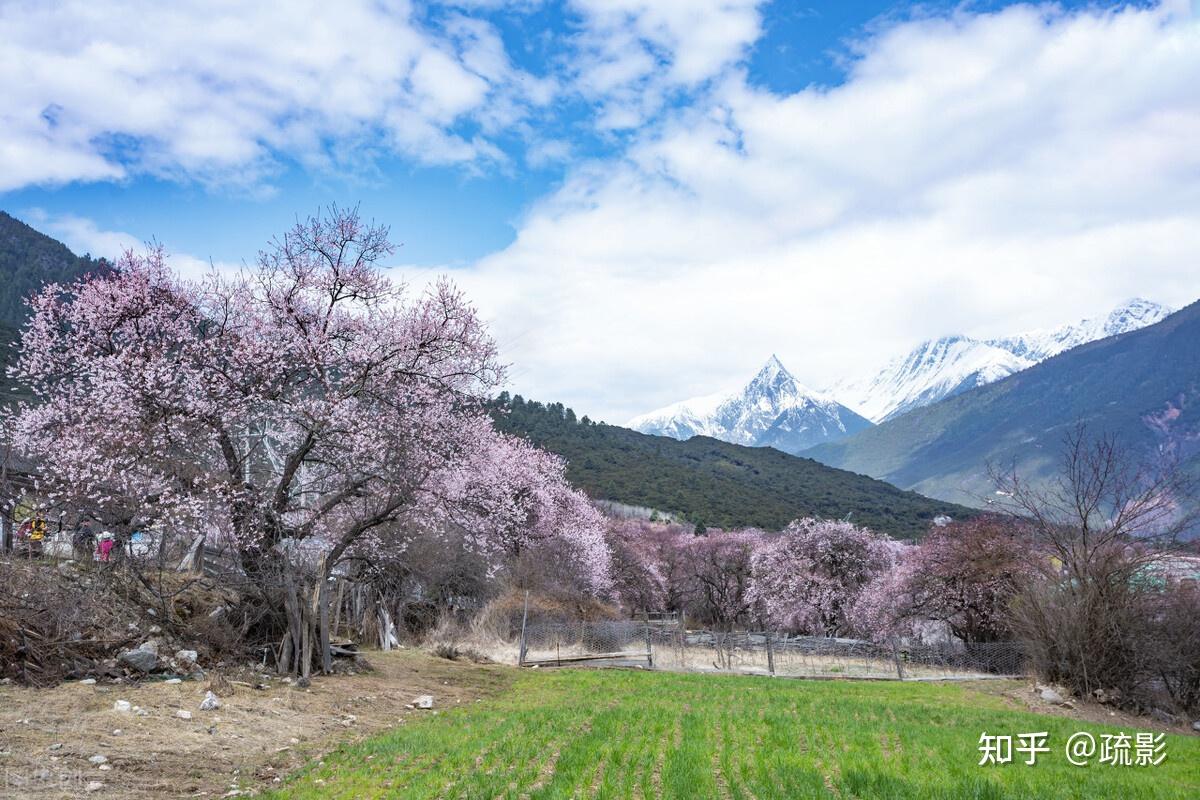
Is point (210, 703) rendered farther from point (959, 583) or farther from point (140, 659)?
point (959, 583)

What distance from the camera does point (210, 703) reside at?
35.1 feet

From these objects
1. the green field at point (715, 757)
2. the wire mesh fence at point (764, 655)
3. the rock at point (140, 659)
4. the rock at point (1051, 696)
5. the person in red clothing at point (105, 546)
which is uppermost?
the person in red clothing at point (105, 546)

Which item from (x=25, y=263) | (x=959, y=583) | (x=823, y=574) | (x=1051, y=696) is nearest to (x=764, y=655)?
(x=959, y=583)

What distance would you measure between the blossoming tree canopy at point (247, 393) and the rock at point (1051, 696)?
14.0 meters

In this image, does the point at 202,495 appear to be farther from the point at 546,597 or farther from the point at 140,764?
the point at 546,597

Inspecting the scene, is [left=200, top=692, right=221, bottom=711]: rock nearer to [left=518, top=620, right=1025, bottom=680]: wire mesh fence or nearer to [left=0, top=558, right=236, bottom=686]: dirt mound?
[left=0, top=558, right=236, bottom=686]: dirt mound

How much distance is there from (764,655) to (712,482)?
69890mm

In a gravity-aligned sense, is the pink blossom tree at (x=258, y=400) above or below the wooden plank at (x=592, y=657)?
above

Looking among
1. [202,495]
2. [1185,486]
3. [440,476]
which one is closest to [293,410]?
[202,495]

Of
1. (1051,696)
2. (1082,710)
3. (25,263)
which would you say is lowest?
(1082,710)

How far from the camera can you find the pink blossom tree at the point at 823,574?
40938 mm

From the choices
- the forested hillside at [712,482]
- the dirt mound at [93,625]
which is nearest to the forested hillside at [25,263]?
the forested hillside at [712,482]

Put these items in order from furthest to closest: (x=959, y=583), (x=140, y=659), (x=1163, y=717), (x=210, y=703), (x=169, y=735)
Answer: (x=959, y=583) → (x=1163, y=717) → (x=140, y=659) → (x=210, y=703) → (x=169, y=735)

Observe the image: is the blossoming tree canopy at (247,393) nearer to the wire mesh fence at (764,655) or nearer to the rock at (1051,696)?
the wire mesh fence at (764,655)
